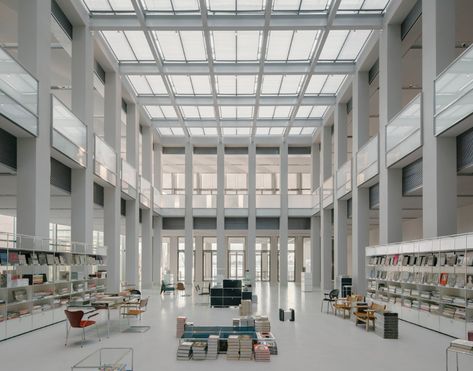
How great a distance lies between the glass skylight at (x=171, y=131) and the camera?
113 ft

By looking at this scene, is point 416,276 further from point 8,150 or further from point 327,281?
point 327,281

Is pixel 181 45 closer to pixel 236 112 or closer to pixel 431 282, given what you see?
pixel 236 112

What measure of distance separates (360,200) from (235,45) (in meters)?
8.16

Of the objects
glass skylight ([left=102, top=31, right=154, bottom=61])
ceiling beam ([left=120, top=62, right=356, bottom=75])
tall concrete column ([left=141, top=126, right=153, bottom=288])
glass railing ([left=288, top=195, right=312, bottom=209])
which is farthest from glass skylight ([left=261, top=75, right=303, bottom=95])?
glass railing ([left=288, top=195, right=312, bottom=209])

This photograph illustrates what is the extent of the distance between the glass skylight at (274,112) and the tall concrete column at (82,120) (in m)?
12.5

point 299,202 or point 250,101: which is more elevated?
point 250,101

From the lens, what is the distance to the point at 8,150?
13.3 meters

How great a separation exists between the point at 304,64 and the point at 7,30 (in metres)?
11.3

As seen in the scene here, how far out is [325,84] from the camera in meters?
25.2

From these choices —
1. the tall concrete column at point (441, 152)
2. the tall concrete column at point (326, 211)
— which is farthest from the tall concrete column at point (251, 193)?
the tall concrete column at point (441, 152)

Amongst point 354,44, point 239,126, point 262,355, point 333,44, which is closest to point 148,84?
point 239,126

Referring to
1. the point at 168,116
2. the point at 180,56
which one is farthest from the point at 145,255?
the point at 180,56

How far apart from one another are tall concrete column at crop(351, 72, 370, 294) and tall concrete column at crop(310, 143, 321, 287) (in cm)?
1283

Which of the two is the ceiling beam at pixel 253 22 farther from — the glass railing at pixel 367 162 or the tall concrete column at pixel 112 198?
the tall concrete column at pixel 112 198
